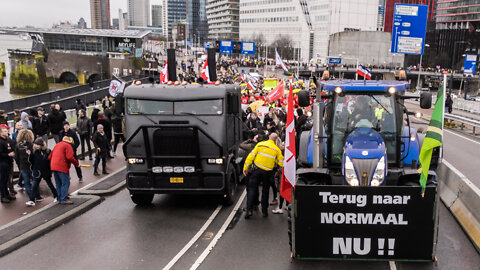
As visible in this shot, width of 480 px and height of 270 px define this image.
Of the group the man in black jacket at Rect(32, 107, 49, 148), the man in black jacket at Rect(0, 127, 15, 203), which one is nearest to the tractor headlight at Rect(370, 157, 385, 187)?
the man in black jacket at Rect(0, 127, 15, 203)

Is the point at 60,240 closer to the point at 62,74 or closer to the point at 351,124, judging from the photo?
the point at 351,124

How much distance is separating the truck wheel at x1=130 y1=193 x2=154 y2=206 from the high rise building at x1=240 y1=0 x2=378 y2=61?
114m

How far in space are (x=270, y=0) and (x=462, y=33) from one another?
5704cm

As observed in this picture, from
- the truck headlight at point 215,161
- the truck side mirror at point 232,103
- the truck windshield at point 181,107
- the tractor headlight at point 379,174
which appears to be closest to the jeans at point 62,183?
the truck windshield at point 181,107

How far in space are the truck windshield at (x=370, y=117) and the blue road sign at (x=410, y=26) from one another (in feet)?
58.6

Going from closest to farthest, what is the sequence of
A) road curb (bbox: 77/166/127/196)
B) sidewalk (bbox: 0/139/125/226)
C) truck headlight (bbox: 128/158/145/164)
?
sidewalk (bbox: 0/139/125/226) < truck headlight (bbox: 128/158/145/164) < road curb (bbox: 77/166/127/196)

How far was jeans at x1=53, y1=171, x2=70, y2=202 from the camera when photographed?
11276 mm

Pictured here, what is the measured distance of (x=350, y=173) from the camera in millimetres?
7883

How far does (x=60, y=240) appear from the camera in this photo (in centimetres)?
949

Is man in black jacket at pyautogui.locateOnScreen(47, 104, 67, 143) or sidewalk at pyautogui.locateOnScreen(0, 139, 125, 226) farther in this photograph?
man in black jacket at pyautogui.locateOnScreen(47, 104, 67, 143)

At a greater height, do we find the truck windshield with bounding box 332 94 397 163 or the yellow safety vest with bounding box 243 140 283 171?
the truck windshield with bounding box 332 94 397 163

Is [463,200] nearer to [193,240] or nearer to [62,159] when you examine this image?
[193,240]

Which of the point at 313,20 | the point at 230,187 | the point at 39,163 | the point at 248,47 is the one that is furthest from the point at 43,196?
the point at 313,20

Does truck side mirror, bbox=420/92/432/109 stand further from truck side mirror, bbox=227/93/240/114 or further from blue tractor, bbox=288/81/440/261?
truck side mirror, bbox=227/93/240/114
